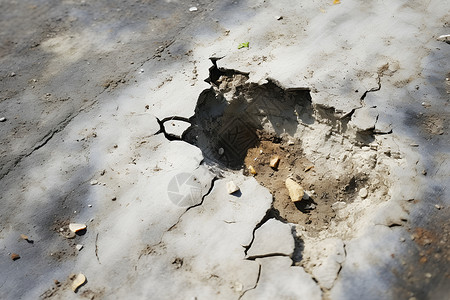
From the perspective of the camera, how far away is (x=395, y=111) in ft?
11.7

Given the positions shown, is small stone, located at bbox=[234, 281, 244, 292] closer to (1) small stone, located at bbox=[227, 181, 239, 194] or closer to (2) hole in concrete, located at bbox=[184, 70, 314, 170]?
(1) small stone, located at bbox=[227, 181, 239, 194]

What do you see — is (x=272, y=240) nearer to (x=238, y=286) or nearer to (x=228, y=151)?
(x=238, y=286)

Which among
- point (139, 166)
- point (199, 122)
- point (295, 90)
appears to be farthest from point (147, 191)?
point (295, 90)

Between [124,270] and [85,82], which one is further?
[85,82]

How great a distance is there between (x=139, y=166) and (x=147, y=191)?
0.92 ft

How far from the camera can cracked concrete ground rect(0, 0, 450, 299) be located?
2.80m

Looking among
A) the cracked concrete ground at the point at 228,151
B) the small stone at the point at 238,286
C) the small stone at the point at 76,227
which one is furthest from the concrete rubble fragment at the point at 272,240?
the small stone at the point at 76,227

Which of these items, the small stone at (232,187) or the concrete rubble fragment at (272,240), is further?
the small stone at (232,187)

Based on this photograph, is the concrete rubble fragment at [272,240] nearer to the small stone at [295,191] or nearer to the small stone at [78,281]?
the small stone at [295,191]

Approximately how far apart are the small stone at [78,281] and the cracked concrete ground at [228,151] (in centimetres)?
4

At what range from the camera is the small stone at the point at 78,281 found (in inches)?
111

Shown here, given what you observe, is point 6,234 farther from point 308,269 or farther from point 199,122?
point 308,269

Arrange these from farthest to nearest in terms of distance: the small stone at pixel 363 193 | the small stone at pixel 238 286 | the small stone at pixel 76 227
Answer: the small stone at pixel 363 193 < the small stone at pixel 76 227 < the small stone at pixel 238 286

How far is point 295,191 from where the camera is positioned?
11.2 feet
